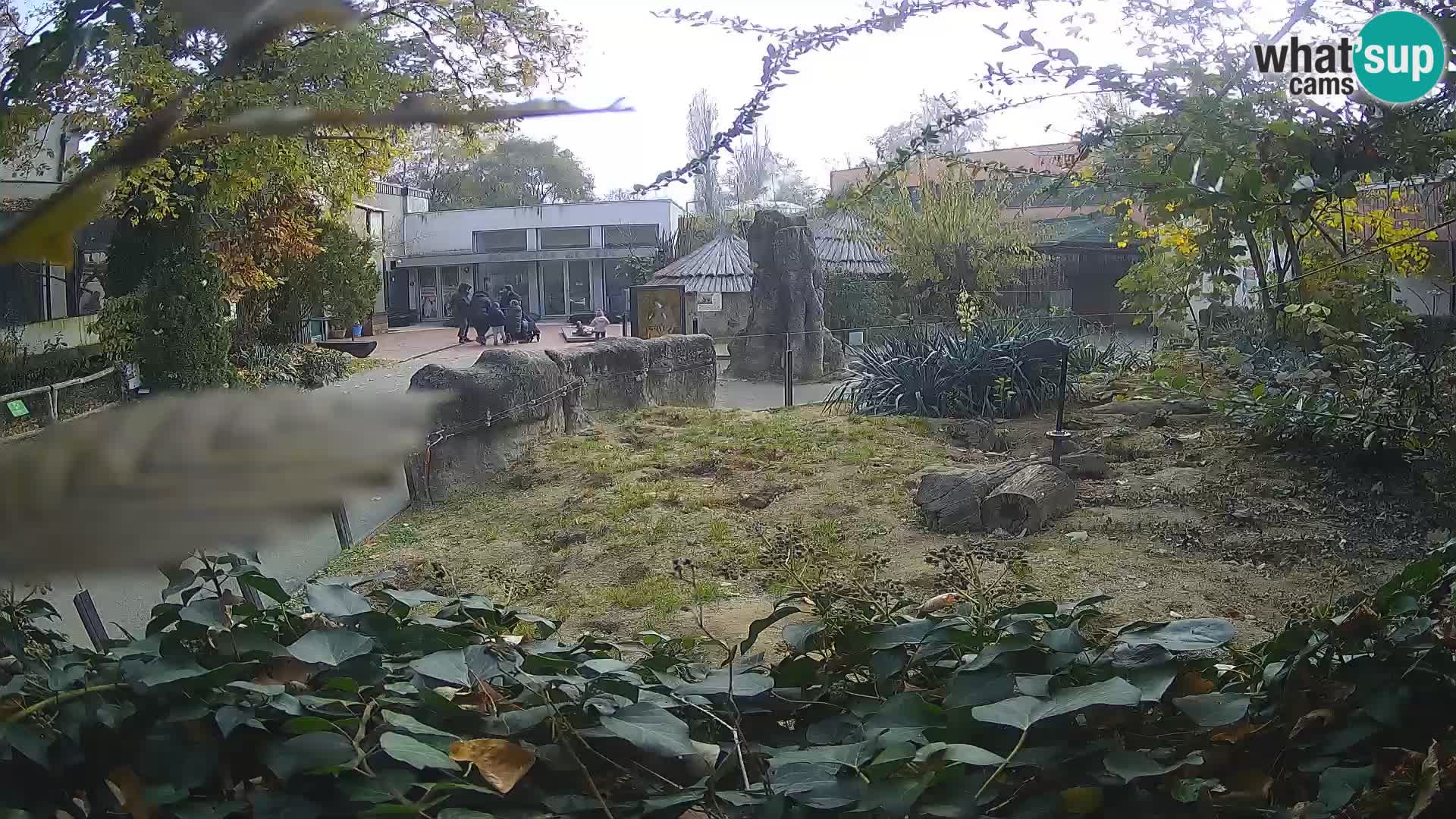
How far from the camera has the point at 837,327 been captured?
1460 cm

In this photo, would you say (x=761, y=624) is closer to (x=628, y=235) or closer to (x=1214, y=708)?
(x=1214, y=708)

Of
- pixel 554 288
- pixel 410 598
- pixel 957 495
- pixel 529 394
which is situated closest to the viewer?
pixel 410 598

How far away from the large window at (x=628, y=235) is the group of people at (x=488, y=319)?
3.56ft

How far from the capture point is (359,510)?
40 cm

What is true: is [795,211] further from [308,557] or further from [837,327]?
[308,557]

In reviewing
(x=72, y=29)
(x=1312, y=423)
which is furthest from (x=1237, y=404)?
(x=72, y=29)

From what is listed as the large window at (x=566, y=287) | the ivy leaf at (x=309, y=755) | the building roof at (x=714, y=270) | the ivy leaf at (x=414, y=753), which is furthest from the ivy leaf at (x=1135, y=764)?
the building roof at (x=714, y=270)

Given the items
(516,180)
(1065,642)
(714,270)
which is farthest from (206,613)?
(714,270)

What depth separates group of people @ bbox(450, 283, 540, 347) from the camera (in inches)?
375

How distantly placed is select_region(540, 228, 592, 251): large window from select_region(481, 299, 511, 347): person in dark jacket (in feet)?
2.78

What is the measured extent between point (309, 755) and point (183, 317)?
150 inches

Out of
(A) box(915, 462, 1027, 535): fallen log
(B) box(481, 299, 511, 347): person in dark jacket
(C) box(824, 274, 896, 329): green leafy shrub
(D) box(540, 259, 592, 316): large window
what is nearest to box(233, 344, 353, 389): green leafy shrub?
(A) box(915, 462, 1027, 535): fallen log

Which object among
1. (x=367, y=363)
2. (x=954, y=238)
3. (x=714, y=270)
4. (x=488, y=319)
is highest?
(x=954, y=238)

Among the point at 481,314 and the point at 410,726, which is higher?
the point at 481,314
